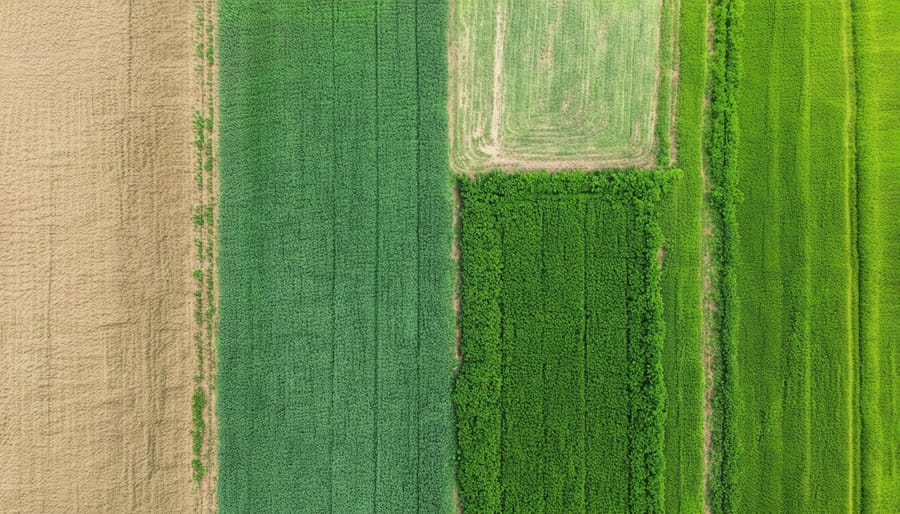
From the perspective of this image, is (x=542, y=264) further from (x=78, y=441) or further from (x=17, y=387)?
(x=17, y=387)

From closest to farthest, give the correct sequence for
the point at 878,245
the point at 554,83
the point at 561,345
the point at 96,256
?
the point at 561,345 → the point at 96,256 → the point at 878,245 → the point at 554,83

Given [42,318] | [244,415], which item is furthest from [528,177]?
[42,318]

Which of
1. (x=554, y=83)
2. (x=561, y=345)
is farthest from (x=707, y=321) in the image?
(x=554, y=83)

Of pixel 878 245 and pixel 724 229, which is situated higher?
pixel 724 229

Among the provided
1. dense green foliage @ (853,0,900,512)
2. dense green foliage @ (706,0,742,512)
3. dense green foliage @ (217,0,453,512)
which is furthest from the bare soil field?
dense green foliage @ (853,0,900,512)

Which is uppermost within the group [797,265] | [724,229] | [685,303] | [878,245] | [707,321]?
[724,229]

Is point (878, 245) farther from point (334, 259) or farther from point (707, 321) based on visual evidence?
point (334, 259)

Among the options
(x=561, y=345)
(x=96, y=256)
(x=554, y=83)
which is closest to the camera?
(x=561, y=345)
